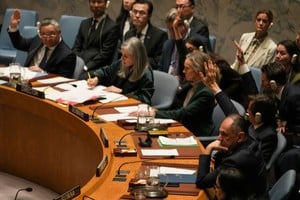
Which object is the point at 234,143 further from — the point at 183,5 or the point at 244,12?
the point at 244,12

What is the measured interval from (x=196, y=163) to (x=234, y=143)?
0.25 metres

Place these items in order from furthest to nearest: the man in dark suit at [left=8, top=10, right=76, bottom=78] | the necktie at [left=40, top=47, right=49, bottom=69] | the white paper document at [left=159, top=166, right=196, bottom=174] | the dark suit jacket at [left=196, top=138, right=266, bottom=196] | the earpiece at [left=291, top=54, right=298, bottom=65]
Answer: the necktie at [left=40, top=47, right=49, bottom=69] → the man in dark suit at [left=8, top=10, right=76, bottom=78] → the earpiece at [left=291, top=54, right=298, bottom=65] → the white paper document at [left=159, top=166, right=196, bottom=174] → the dark suit jacket at [left=196, top=138, right=266, bottom=196]

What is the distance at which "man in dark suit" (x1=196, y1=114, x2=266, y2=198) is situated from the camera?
3.22 meters

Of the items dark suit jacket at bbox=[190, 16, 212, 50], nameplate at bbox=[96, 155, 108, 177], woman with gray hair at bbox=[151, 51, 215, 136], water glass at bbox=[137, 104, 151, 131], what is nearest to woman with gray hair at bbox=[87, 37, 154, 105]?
woman with gray hair at bbox=[151, 51, 215, 136]

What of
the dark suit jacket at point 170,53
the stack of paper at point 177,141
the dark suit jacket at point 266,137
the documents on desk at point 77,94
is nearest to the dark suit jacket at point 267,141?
the dark suit jacket at point 266,137

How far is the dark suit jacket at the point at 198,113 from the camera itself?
15.0 feet

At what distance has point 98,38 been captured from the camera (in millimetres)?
6785

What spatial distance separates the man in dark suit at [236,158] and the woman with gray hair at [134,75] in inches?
64.6

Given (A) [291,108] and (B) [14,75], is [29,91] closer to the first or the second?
(B) [14,75]

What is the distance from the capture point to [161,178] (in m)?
3.26

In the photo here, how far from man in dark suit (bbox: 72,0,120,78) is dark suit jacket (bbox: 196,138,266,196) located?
347 centimetres

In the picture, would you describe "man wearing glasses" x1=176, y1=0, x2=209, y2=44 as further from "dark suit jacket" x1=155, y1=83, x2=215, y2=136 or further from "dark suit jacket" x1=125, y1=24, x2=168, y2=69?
"dark suit jacket" x1=155, y1=83, x2=215, y2=136

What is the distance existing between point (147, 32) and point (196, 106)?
2160mm

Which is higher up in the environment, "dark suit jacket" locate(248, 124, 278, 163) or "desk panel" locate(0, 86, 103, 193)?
"dark suit jacket" locate(248, 124, 278, 163)
